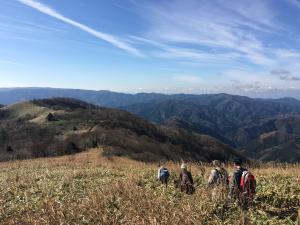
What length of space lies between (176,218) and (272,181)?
8.02 meters

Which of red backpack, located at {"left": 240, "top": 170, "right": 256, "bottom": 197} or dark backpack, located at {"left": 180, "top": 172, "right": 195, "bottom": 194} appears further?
dark backpack, located at {"left": 180, "top": 172, "right": 195, "bottom": 194}

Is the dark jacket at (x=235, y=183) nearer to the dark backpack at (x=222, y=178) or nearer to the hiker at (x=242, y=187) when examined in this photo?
the hiker at (x=242, y=187)

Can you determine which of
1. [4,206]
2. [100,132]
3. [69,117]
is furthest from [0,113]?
[4,206]

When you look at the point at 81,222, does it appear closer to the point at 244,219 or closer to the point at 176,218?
the point at 176,218

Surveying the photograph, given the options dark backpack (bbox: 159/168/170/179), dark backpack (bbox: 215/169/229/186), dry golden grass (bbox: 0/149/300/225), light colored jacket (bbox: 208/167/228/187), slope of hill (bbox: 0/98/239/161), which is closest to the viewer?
dry golden grass (bbox: 0/149/300/225)

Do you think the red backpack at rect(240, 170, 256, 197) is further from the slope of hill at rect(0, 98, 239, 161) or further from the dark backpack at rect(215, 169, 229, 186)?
the slope of hill at rect(0, 98, 239, 161)

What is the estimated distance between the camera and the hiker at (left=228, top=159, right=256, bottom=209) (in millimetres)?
11258

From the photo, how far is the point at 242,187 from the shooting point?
38.5 feet

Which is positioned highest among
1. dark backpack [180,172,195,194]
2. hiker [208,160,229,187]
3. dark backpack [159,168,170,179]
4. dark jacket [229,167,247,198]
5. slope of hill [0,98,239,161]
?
dark jacket [229,167,247,198]

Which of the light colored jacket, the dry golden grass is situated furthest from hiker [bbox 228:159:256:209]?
the light colored jacket

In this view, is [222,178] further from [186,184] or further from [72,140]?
[72,140]

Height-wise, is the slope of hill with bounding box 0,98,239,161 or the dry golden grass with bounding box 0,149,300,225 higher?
the dry golden grass with bounding box 0,149,300,225

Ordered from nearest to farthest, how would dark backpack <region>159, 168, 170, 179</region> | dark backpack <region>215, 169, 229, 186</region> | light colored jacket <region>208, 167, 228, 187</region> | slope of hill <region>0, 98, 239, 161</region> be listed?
1. dark backpack <region>215, 169, 229, 186</region>
2. light colored jacket <region>208, 167, 228, 187</region>
3. dark backpack <region>159, 168, 170, 179</region>
4. slope of hill <region>0, 98, 239, 161</region>

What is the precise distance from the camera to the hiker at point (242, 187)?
11258 millimetres
